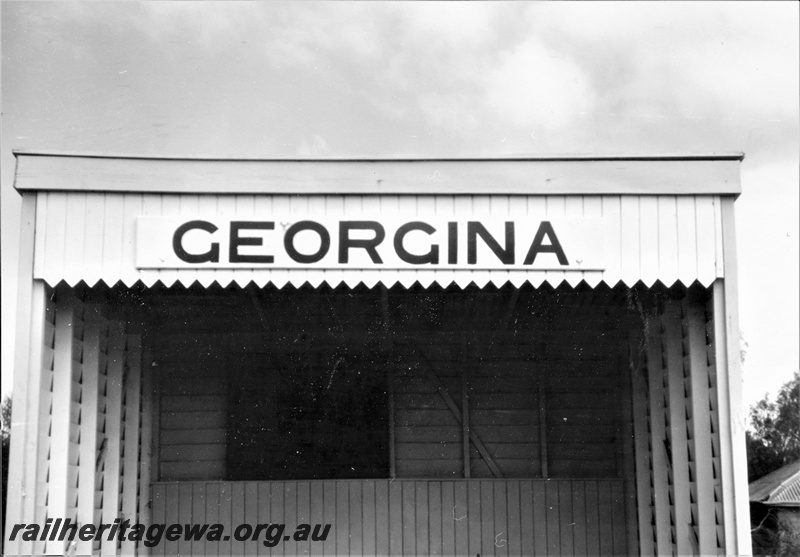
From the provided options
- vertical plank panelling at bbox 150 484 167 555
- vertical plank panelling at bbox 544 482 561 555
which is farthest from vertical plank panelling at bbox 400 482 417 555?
vertical plank panelling at bbox 150 484 167 555

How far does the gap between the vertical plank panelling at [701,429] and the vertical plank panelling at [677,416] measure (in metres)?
0.40

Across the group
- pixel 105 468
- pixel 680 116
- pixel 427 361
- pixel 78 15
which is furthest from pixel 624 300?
pixel 78 15

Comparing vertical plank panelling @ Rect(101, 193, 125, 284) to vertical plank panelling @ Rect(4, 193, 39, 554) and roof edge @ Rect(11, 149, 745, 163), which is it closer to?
roof edge @ Rect(11, 149, 745, 163)

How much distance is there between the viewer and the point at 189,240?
7.13 metres

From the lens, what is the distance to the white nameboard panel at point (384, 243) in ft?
23.4

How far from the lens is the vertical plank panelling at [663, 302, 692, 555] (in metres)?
8.05

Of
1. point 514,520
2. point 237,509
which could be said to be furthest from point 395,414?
point 237,509

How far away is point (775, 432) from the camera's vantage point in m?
17.1

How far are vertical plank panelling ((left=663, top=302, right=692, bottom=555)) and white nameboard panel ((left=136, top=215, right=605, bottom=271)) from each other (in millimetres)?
1460

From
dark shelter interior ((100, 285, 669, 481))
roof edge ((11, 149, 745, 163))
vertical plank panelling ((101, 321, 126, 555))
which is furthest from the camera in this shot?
dark shelter interior ((100, 285, 669, 481))

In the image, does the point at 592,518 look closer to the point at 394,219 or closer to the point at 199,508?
the point at 199,508

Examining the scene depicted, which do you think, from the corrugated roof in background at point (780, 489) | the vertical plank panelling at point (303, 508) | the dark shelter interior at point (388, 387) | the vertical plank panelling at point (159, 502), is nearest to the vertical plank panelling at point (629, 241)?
the dark shelter interior at point (388, 387)

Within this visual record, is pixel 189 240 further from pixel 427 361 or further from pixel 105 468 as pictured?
pixel 427 361

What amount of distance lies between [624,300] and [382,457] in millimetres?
3553
